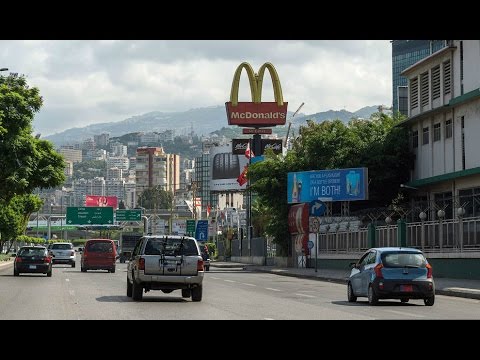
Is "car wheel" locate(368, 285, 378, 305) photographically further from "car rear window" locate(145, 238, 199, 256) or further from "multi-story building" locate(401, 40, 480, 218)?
"multi-story building" locate(401, 40, 480, 218)

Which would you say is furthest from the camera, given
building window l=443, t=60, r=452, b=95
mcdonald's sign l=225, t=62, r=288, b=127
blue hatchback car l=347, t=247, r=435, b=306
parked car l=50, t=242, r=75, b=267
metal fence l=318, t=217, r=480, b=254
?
mcdonald's sign l=225, t=62, r=288, b=127

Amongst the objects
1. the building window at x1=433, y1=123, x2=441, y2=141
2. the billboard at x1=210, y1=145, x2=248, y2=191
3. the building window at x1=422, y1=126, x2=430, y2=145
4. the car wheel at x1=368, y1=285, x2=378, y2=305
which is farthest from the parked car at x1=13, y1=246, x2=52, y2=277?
the billboard at x1=210, y1=145, x2=248, y2=191

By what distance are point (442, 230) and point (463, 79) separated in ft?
41.0

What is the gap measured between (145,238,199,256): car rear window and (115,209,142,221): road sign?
101m

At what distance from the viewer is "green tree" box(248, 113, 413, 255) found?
65.8m

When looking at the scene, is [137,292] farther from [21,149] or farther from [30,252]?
[21,149]

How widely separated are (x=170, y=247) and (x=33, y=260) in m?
21.9

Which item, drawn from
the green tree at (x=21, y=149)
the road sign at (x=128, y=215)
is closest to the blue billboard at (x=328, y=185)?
the green tree at (x=21, y=149)

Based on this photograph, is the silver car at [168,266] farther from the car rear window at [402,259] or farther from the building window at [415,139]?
the building window at [415,139]

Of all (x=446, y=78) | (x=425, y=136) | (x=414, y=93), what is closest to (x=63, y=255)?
(x=425, y=136)

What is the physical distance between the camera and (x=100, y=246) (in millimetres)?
55344

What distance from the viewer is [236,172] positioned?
138 m
